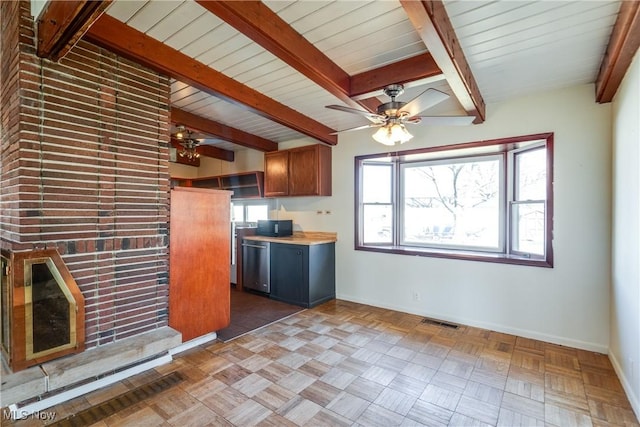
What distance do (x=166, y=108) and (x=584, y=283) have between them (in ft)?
13.9

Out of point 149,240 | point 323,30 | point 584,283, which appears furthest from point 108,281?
point 584,283

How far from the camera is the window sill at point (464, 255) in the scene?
10.1 feet

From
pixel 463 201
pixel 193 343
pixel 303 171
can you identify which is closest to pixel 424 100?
pixel 463 201

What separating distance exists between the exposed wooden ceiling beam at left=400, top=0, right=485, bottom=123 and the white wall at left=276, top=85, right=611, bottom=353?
0.80m

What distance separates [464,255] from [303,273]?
2.04m

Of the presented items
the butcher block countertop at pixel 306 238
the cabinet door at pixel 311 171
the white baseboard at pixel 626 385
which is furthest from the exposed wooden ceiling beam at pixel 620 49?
the butcher block countertop at pixel 306 238

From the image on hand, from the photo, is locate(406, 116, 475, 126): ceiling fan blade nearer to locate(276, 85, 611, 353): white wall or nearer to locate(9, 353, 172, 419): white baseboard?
locate(276, 85, 611, 353): white wall

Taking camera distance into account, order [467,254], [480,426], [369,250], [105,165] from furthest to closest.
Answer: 1. [369,250]
2. [467,254]
3. [105,165]
4. [480,426]

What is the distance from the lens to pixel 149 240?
2.59 meters

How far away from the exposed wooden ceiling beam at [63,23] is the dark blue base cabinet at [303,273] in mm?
3047

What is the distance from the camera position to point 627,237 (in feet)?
7.23

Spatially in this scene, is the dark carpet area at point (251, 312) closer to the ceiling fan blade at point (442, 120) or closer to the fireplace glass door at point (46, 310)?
the fireplace glass door at point (46, 310)

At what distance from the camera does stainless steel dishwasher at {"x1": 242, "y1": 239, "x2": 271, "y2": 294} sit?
4551 mm

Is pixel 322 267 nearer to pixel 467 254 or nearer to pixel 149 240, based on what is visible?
pixel 467 254
